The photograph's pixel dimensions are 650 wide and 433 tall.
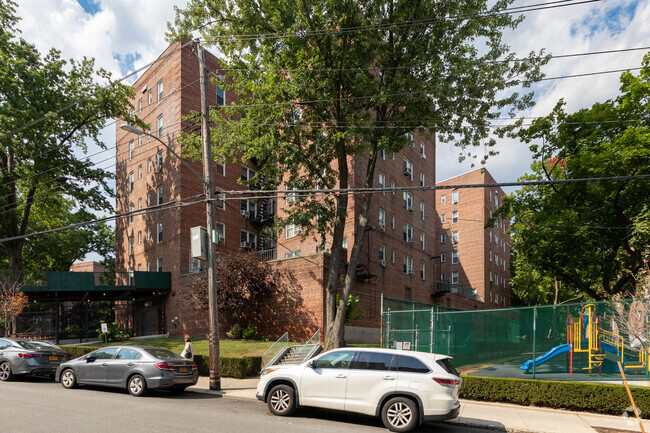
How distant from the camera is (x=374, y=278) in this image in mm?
27875

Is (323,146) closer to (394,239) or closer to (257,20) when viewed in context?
(257,20)

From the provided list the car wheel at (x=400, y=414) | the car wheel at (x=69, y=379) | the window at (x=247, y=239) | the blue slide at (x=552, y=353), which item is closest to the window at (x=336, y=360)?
the car wheel at (x=400, y=414)

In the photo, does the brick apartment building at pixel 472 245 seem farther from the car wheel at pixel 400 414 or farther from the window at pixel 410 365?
the car wheel at pixel 400 414

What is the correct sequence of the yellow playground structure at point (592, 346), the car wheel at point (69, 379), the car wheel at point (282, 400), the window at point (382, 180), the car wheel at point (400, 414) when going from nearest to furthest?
1. the car wheel at point (400, 414)
2. the car wheel at point (282, 400)
3. the car wheel at point (69, 379)
4. the yellow playground structure at point (592, 346)
5. the window at point (382, 180)

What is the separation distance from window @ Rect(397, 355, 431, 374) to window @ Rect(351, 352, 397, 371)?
0.34ft

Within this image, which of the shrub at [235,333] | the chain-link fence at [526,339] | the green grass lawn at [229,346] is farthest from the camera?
the shrub at [235,333]

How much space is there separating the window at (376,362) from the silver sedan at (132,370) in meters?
5.46

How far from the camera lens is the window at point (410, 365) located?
28.9ft

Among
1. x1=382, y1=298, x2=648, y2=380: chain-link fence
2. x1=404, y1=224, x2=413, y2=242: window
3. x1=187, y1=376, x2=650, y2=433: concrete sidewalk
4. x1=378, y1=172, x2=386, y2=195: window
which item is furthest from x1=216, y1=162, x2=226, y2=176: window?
x1=187, y1=376, x2=650, y2=433: concrete sidewalk

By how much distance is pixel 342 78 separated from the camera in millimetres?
17938

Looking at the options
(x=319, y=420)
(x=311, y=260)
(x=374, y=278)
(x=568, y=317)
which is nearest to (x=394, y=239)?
(x=374, y=278)

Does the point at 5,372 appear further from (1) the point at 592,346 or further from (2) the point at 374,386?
(1) the point at 592,346

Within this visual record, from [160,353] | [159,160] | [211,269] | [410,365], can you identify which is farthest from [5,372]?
[159,160]

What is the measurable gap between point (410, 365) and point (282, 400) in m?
2.94
